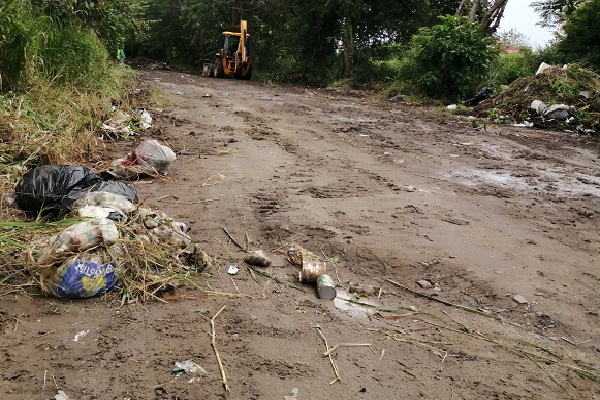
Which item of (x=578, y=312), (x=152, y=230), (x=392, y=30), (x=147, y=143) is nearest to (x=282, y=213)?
(x=152, y=230)

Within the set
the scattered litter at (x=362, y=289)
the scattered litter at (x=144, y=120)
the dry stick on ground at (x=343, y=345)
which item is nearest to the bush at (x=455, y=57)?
the scattered litter at (x=144, y=120)

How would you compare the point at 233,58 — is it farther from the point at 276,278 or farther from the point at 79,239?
the point at 79,239

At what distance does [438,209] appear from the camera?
4.00 meters

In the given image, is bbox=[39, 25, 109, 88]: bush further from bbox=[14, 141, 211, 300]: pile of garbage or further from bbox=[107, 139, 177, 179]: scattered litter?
bbox=[14, 141, 211, 300]: pile of garbage

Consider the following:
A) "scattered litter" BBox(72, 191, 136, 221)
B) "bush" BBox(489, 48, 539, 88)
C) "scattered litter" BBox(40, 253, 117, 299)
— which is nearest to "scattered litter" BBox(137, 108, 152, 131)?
"scattered litter" BBox(72, 191, 136, 221)

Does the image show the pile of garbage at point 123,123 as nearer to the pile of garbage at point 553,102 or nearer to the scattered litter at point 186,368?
the scattered litter at point 186,368

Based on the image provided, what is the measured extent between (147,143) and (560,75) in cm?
896

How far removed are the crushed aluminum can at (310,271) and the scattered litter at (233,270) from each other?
36 cm

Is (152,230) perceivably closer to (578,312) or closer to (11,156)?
(11,156)

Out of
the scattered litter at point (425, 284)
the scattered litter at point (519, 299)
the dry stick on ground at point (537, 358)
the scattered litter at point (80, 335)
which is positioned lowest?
the scattered litter at point (80, 335)

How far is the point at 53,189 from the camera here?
3.17m

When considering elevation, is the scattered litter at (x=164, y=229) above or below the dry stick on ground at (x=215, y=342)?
above

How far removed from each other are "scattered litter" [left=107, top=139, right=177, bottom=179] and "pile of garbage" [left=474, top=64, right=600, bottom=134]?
7.29 m

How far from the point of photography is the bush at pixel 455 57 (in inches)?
473
